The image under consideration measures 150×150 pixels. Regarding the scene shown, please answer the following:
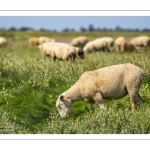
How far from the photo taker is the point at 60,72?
48.6ft

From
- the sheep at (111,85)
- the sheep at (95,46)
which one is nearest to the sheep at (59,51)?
the sheep at (95,46)

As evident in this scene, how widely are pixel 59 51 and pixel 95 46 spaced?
1130cm

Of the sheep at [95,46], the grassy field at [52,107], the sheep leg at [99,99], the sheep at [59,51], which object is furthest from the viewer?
the sheep at [95,46]

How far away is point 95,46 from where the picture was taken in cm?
3362

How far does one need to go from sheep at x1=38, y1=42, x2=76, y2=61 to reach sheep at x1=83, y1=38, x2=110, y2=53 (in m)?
8.35

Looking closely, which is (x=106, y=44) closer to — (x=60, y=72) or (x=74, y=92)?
(x=60, y=72)

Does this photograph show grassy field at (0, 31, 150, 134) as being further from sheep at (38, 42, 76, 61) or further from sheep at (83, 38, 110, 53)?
sheep at (83, 38, 110, 53)

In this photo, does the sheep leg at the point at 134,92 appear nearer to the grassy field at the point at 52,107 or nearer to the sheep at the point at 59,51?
the grassy field at the point at 52,107

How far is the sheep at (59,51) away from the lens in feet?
71.1

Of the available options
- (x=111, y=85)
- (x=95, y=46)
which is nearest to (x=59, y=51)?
(x=111, y=85)

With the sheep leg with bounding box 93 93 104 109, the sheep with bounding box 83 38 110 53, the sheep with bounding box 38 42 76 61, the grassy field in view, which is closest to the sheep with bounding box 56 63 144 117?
the sheep leg with bounding box 93 93 104 109

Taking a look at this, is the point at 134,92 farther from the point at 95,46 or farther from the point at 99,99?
the point at 95,46

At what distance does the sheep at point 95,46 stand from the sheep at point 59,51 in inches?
329

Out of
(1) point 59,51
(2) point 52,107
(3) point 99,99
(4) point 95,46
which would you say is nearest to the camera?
(3) point 99,99
